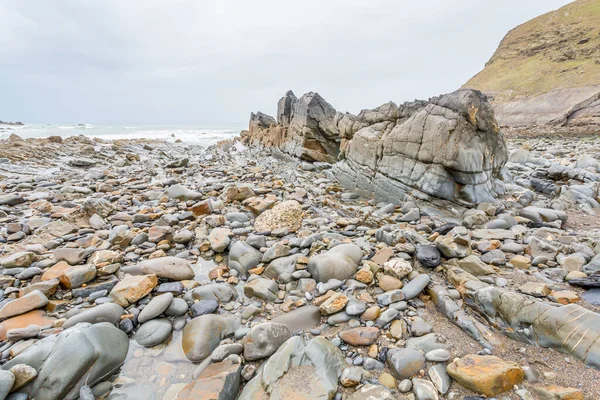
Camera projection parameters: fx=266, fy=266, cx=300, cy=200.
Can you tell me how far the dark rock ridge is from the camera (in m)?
5.51

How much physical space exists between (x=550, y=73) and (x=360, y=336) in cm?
5047

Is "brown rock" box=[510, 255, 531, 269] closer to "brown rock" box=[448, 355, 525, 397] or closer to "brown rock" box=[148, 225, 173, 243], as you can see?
"brown rock" box=[448, 355, 525, 397]

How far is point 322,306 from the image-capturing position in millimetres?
2758

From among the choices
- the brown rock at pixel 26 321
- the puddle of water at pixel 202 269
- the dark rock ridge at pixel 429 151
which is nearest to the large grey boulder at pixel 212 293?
the puddle of water at pixel 202 269

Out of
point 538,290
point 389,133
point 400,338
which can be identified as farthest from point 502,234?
point 389,133

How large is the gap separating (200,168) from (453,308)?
10.8 metres

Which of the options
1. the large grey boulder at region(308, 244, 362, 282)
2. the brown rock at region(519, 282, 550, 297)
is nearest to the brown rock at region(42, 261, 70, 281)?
the large grey boulder at region(308, 244, 362, 282)

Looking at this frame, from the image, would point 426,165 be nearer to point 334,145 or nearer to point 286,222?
point 286,222

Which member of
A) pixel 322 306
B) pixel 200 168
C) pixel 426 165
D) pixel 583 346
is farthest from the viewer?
pixel 200 168

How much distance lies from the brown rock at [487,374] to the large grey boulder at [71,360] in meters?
2.67

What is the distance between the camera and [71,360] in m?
1.99

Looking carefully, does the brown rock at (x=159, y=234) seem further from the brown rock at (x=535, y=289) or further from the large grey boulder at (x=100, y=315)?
the brown rock at (x=535, y=289)

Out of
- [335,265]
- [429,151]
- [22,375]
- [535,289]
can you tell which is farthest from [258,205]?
[535,289]

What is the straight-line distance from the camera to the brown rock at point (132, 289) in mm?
2828
